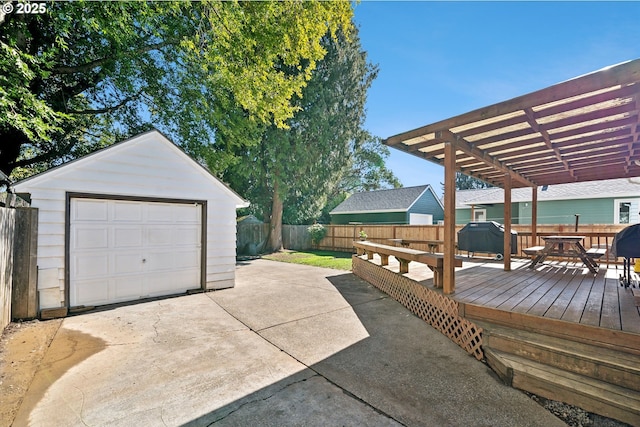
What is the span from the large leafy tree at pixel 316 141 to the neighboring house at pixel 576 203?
8292 millimetres

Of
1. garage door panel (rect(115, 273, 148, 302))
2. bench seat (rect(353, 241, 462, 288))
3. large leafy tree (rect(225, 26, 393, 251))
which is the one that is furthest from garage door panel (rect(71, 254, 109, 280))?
large leafy tree (rect(225, 26, 393, 251))

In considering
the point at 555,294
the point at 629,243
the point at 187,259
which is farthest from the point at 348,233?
the point at 629,243

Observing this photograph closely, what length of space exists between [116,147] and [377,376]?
5.80 m

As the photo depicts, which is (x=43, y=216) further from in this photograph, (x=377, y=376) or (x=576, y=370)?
(x=576, y=370)

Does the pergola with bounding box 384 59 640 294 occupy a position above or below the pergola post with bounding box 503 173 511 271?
above

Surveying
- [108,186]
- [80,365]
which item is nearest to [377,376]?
[80,365]

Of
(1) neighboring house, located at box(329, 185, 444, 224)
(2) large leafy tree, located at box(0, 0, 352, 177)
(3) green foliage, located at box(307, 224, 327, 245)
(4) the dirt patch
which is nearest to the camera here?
(4) the dirt patch

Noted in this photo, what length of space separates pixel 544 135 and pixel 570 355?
3153 mm

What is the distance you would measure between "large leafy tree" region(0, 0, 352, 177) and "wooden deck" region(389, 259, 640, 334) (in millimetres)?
6704

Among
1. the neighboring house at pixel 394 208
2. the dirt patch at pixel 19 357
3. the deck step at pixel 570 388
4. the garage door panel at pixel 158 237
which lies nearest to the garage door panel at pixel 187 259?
the garage door panel at pixel 158 237

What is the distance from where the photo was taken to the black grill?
8289 mm

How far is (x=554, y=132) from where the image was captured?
4.30m

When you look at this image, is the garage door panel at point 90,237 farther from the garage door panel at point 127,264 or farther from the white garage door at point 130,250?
the garage door panel at point 127,264

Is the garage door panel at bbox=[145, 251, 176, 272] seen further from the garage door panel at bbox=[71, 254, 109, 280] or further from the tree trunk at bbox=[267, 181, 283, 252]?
the tree trunk at bbox=[267, 181, 283, 252]
